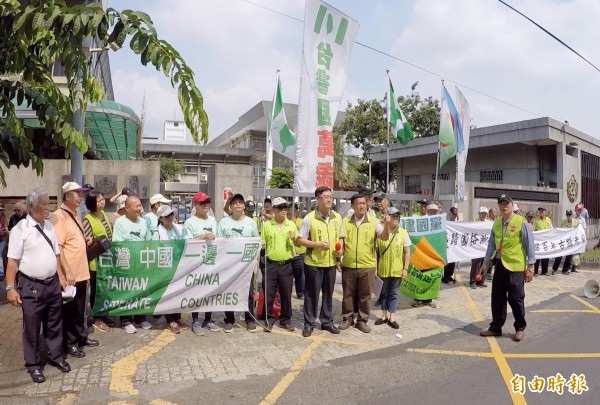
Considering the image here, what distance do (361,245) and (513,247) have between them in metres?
2.01

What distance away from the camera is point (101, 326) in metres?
6.41

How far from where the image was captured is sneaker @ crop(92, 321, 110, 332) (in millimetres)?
6383

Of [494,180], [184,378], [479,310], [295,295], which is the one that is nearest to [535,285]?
[479,310]

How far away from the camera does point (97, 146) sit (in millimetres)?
18828

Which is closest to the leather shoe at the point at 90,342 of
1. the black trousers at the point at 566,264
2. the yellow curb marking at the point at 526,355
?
the yellow curb marking at the point at 526,355

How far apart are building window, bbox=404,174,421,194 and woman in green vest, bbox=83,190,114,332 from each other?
22.1m

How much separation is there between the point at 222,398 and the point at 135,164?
26.7 feet

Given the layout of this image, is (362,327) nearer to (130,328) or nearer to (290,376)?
(290,376)

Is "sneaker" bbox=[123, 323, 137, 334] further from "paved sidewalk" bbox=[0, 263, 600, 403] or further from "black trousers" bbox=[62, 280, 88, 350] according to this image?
"black trousers" bbox=[62, 280, 88, 350]

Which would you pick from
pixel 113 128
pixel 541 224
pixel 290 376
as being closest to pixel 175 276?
pixel 290 376

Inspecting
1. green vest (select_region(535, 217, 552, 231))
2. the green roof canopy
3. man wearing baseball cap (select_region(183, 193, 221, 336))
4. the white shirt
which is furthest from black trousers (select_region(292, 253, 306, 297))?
green vest (select_region(535, 217, 552, 231))

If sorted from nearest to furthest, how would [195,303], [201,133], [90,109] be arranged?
[201,133], [195,303], [90,109]

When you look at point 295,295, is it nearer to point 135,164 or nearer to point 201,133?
point 135,164

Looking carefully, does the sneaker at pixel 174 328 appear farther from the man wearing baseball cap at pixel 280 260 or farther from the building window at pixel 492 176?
the building window at pixel 492 176
